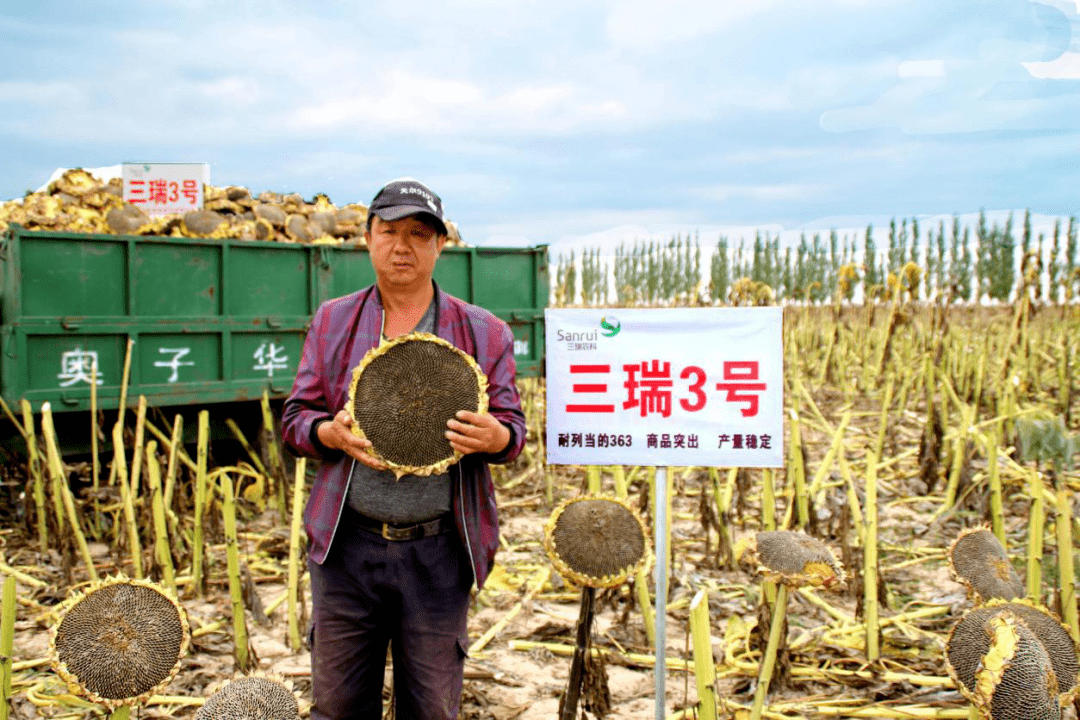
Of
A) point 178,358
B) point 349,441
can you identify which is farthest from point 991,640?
point 178,358

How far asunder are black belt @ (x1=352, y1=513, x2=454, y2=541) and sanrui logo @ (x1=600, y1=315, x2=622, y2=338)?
787 mm

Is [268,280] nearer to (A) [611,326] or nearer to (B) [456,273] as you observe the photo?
(B) [456,273]

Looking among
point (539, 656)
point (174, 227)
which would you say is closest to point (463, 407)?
point (539, 656)

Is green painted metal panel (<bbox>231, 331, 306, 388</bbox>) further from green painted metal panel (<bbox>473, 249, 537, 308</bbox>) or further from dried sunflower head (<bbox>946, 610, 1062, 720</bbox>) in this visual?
dried sunflower head (<bbox>946, 610, 1062, 720</bbox>)

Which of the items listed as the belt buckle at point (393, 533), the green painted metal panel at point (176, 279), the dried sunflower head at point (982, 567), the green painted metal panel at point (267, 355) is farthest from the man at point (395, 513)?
the green painted metal panel at point (267, 355)

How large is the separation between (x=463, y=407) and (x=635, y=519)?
2.34 ft

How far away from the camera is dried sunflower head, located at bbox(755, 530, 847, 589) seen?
85.5 inches

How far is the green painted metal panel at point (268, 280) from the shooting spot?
5590 millimetres

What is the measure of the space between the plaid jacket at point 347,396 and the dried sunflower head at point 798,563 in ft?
2.44

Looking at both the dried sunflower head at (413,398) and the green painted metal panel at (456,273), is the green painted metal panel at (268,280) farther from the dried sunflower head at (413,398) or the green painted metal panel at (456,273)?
the dried sunflower head at (413,398)

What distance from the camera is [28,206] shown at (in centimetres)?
661

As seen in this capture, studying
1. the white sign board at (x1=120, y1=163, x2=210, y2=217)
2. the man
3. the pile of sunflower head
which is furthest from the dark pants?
the white sign board at (x1=120, y1=163, x2=210, y2=217)

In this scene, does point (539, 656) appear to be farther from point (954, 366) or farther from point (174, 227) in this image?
point (954, 366)

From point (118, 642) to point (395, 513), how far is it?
682 mm
